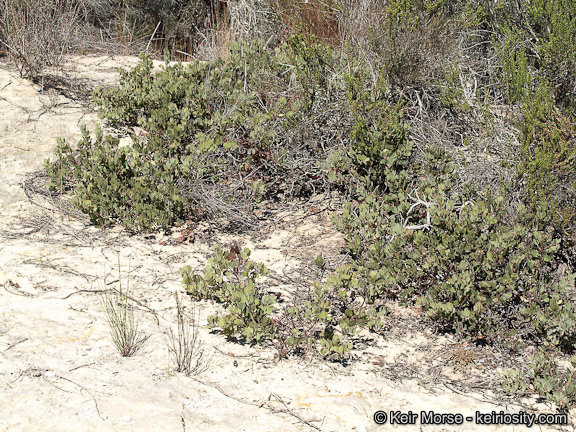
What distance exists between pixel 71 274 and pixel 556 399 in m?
2.75

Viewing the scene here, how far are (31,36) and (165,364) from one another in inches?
181

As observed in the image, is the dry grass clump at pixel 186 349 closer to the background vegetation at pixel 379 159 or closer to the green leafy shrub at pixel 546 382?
the background vegetation at pixel 379 159

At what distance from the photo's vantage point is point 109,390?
2488 millimetres

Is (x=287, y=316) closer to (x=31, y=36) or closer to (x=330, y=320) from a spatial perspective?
(x=330, y=320)

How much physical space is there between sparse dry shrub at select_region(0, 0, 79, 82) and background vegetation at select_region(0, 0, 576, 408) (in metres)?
0.03

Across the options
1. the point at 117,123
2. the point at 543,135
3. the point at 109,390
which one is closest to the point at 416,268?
the point at 543,135

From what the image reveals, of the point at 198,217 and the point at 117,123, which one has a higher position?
the point at 117,123

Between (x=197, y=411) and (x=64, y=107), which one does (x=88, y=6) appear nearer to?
(x=64, y=107)

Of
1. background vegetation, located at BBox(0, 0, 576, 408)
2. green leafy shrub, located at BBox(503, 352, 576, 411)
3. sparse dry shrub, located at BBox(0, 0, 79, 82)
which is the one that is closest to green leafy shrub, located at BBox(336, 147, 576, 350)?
background vegetation, located at BBox(0, 0, 576, 408)

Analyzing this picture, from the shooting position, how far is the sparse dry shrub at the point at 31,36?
5820 millimetres

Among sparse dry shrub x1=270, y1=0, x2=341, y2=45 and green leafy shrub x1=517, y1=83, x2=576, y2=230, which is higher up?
sparse dry shrub x1=270, y1=0, x2=341, y2=45

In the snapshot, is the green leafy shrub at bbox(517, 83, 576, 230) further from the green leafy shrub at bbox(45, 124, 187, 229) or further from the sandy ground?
the green leafy shrub at bbox(45, 124, 187, 229)

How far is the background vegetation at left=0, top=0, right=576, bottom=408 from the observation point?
10.4ft

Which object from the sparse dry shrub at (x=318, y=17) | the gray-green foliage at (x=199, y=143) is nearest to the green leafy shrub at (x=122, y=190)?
the gray-green foliage at (x=199, y=143)
